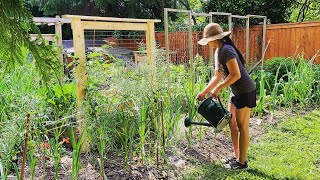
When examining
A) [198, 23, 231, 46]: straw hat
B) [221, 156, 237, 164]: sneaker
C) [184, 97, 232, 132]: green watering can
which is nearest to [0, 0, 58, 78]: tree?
[184, 97, 232, 132]: green watering can

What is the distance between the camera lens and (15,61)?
1022mm

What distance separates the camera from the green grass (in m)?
3.29

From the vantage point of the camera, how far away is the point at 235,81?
314 centimetres

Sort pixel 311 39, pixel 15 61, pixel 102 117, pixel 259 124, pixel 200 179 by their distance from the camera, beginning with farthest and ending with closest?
1. pixel 311 39
2. pixel 259 124
3. pixel 200 179
4. pixel 102 117
5. pixel 15 61

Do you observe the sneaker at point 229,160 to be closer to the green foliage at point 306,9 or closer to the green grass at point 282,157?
the green grass at point 282,157

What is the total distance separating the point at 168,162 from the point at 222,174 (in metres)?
0.56

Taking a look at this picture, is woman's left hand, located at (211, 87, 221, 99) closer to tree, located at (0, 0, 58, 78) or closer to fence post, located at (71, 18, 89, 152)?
fence post, located at (71, 18, 89, 152)

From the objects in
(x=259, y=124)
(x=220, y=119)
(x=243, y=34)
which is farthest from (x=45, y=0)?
(x=220, y=119)

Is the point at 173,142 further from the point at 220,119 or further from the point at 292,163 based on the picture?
→ the point at 292,163

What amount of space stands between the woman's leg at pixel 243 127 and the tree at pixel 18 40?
252cm

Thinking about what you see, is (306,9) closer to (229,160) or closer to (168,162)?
(229,160)

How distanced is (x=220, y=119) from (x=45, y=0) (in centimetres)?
1189

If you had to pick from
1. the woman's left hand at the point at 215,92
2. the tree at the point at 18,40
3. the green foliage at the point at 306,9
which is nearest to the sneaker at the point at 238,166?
the woman's left hand at the point at 215,92

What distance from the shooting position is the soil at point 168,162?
3.11 m
